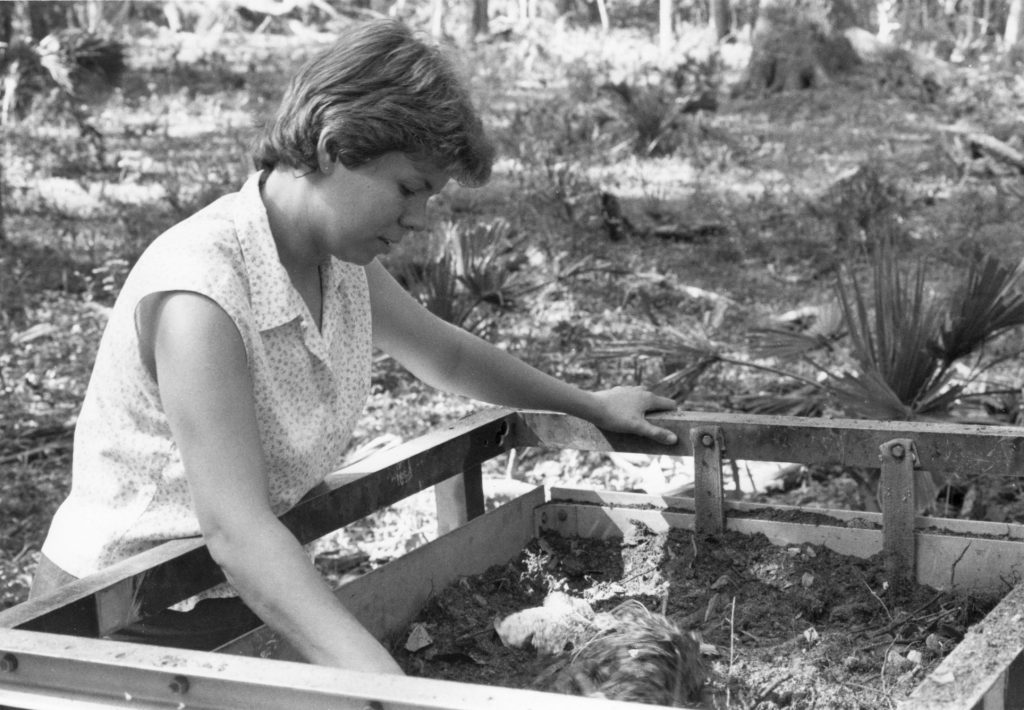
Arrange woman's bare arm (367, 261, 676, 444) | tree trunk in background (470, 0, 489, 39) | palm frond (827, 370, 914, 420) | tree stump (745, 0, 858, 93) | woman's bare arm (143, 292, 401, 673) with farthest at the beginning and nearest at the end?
1. tree trunk in background (470, 0, 489, 39)
2. tree stump (745, 0, 858, 93)
3. palm frond (827, 370, 914, 420)
4. woman's bare arm (367, 261, 676, 444)
5. woman's bare arm (143, 292, 401, 673)

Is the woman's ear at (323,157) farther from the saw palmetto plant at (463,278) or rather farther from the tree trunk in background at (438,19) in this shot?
the tree trunk in background at (438,19)

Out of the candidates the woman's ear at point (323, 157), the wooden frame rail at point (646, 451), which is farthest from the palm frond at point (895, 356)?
the woman's ear at point (323, 157)

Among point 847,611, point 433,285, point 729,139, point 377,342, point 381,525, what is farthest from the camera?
point 729,139

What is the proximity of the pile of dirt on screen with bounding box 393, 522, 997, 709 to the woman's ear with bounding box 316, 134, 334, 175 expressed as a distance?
2.62 feet

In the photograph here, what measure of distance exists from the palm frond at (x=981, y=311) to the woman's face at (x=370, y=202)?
7.17 ft

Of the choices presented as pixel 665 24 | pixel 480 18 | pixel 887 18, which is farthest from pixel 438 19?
pixel 887 18

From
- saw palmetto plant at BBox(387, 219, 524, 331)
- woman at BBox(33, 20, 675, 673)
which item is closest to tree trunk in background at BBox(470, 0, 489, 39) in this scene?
saw palmetto plant at BBox(387, 219, 524, 331)

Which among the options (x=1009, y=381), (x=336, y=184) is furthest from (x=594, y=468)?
(x=336, y=184)

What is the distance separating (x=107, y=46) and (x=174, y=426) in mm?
8663

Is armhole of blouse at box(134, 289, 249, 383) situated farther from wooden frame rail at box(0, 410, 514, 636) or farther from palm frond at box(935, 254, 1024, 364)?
palm frond at box(935, 254, 1024, 364)

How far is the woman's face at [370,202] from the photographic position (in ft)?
5.92

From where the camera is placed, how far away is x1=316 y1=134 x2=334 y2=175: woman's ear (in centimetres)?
178

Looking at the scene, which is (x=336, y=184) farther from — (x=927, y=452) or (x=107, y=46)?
(x=107, y=46)

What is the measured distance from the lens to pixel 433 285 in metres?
5.25
